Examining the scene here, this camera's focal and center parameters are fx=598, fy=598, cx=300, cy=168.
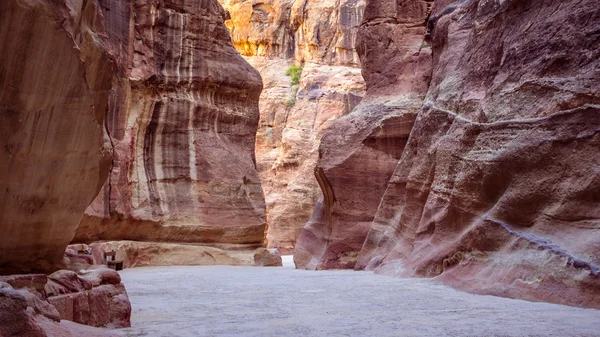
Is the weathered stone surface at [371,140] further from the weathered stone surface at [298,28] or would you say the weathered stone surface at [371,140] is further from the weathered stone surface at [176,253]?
the weathered stone surface at [298,28]

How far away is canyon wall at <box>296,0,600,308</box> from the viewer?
6681 millimetres

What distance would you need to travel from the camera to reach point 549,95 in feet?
25.1

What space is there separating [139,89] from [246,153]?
418 cm

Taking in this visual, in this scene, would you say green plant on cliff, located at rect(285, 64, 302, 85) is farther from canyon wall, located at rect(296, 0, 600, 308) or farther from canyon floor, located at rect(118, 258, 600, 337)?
canyon floor, located at rect(118, 258, 600, 337)

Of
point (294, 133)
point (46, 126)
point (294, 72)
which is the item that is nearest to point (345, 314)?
point (46, 126)

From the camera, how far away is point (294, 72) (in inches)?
1582

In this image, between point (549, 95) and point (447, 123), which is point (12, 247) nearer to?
point (549, 95)

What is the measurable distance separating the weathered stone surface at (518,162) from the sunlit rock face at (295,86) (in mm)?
22594

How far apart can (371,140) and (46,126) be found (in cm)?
1214

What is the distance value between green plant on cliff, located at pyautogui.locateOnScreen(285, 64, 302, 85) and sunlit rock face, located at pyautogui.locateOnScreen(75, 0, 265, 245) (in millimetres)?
20143

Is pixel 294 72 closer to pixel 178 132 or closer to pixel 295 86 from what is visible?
pixel 295 86

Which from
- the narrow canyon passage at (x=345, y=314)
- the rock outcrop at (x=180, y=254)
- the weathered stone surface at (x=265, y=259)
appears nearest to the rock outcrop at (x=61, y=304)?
the narrow canyon passage at (x=345, y=314)

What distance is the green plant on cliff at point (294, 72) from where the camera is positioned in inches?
1567

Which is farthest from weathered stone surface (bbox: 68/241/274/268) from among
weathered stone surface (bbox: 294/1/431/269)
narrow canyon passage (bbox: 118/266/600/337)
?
narrow canyon passage (bbox: 118/266/600/337)
